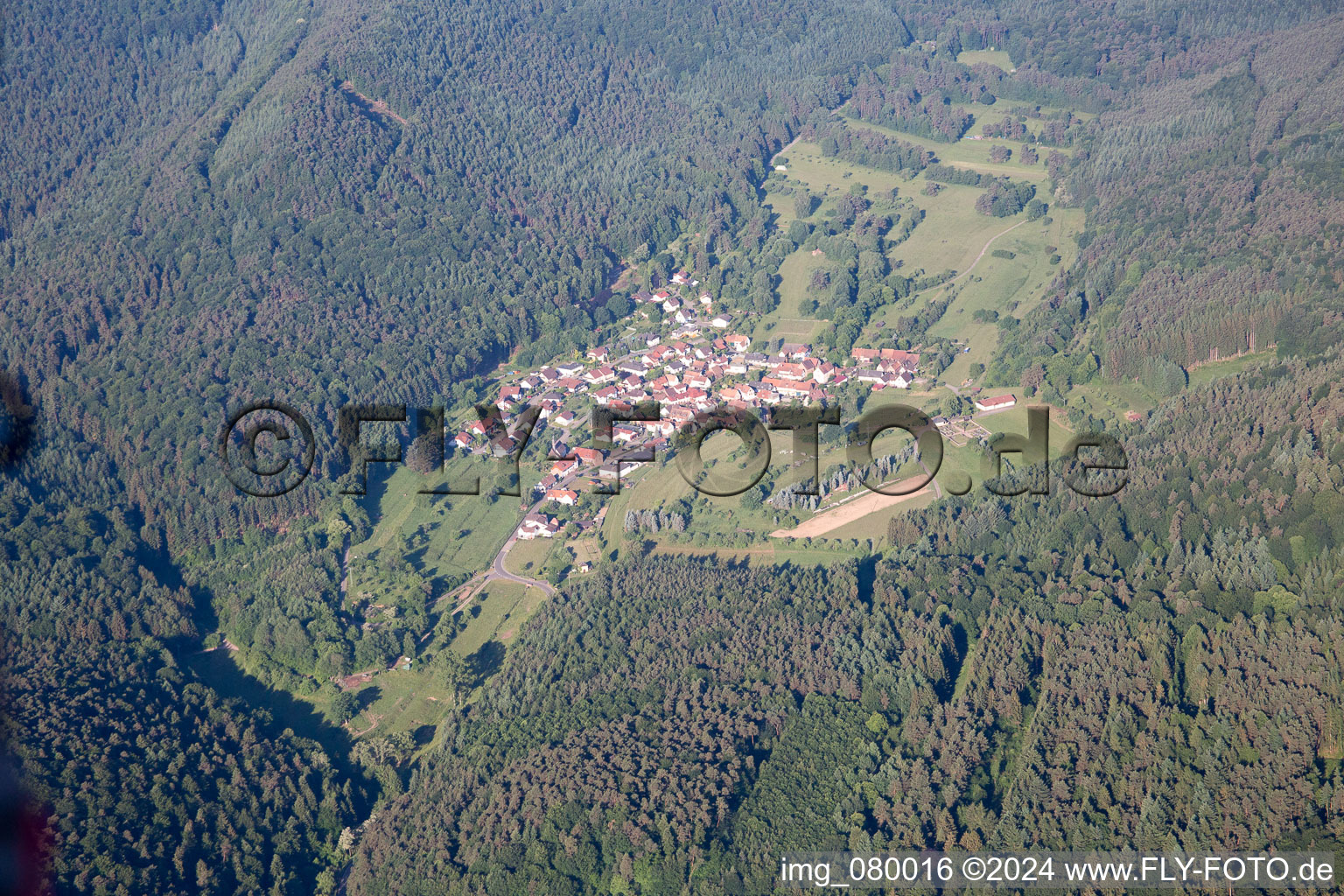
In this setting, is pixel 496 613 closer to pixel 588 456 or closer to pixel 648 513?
pixel 648 513

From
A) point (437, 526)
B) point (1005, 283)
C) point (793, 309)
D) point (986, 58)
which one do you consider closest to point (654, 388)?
point (793, 309)

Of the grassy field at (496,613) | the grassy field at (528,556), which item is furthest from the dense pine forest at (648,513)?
the grassy field at (528,556)

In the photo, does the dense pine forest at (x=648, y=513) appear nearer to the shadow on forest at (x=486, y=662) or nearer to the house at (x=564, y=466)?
the shadow on forest at (x=486, y=662)

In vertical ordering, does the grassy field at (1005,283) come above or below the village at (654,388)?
above

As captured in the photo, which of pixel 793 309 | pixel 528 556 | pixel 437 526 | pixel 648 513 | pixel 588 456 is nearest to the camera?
pixel 528 556

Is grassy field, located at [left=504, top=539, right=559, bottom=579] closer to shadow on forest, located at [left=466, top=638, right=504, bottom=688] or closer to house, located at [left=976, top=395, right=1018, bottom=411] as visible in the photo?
shadow on forest, located at [left=466, top=638, right=504, bottom=688]

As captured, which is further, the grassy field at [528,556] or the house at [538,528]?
the house at [538,528]
